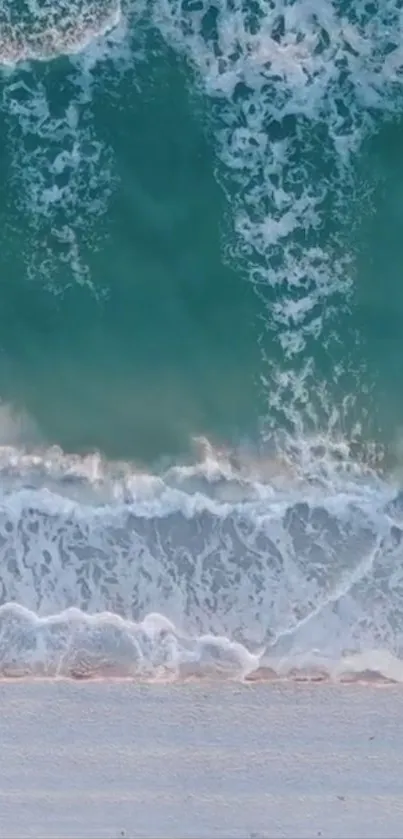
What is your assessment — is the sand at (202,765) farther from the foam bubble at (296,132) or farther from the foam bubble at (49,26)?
the foam bubble at (49,26)

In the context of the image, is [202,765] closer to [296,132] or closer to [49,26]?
[296,132]

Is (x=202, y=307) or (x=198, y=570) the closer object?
(x=198, y=570)

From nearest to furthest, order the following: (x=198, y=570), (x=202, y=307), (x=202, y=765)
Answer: (x=202, y=765) < (x=198, y=570) < (x=202, y=307)

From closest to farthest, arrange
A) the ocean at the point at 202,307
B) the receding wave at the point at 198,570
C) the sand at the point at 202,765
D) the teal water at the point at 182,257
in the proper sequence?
1. the sand at the point at 202,765
2. the receding wave at the point at 198,570
3. the ocean at the point at 202,307
4. the teal water at the point at 182,257

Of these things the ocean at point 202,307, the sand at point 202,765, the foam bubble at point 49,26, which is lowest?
the sand at point 202,765

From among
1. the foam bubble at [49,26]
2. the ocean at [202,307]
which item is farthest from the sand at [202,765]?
the foam bubble at [49,26]

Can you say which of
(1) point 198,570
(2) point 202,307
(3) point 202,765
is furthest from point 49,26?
(3) point 202,765

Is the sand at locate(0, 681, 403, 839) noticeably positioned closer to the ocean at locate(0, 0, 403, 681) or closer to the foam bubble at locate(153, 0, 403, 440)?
the ocean at locate(0, 0, 403, 681)
